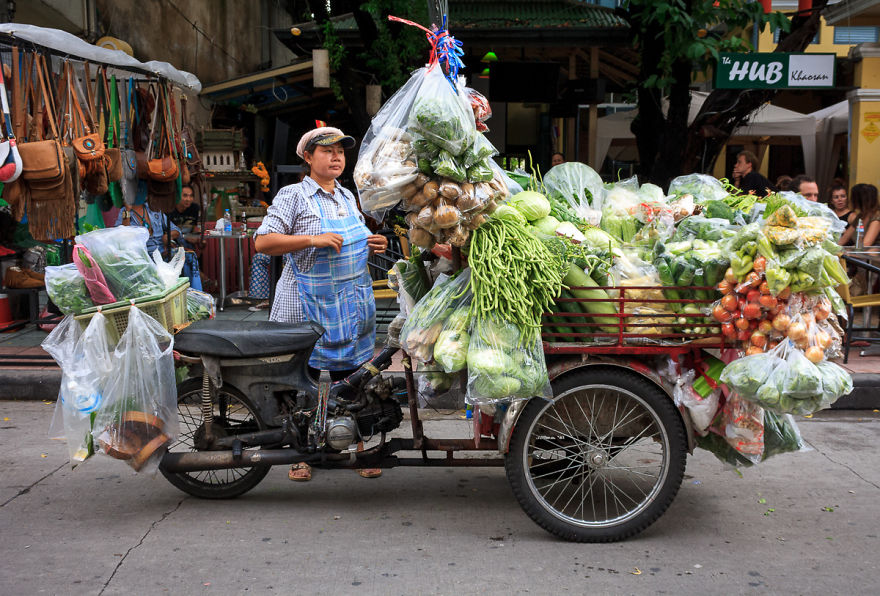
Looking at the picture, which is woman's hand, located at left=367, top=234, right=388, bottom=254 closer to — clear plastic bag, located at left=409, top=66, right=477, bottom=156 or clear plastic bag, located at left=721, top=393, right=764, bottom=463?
clear plastic bag, located at left=409, top=66, right=477, bottom=156

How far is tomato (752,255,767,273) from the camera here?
3229 millimetres

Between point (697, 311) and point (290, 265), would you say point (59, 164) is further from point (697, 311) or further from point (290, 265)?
point (697, 311)

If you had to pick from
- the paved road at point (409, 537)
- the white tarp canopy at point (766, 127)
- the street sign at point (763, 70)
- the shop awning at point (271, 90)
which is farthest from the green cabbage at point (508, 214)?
the shop awning at point (271, 90)

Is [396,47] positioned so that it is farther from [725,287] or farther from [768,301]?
[768,301]

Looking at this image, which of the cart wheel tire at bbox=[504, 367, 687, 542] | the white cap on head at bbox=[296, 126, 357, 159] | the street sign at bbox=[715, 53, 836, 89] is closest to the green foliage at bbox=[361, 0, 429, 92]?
the street sign at bbox=[715, 53, 836, 89]

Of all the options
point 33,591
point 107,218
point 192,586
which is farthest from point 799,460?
point 107,218

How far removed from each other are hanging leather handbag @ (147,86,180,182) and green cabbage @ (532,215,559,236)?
4491mm

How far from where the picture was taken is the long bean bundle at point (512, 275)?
10.6 feet

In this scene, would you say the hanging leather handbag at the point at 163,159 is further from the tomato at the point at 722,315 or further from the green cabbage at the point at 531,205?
the tomato at the point at 722,315

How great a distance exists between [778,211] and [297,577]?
8.24ft

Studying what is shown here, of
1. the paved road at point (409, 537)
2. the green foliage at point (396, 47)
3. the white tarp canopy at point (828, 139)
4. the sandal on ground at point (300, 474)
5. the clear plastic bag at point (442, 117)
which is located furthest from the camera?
the white tarp canopy at point (828, 139)

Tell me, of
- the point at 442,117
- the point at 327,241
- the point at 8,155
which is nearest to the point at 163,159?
the point at 8,155

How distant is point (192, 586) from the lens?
3.17 meters

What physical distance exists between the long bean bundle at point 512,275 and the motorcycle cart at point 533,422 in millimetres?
186
